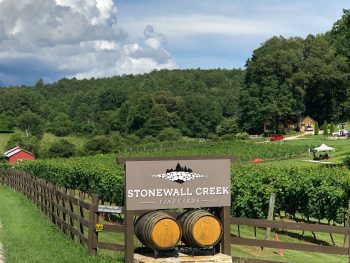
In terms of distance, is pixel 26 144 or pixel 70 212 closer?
pixel 70 212

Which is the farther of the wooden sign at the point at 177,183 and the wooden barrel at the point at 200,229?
the wooden sign at the point at 177,183

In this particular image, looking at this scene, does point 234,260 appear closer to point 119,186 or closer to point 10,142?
point 119,186

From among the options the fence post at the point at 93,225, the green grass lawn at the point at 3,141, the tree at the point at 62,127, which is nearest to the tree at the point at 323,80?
the green grass lawn at the point at 3,141

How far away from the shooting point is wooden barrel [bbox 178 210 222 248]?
10250 millimetres

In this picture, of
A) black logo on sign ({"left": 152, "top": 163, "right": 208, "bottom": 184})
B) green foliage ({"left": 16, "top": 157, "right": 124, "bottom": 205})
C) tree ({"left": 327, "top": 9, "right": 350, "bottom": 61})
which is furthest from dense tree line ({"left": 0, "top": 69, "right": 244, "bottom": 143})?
black logo on sign ({"left": 152, "top": 163, "right": 208, "bottom": 184})

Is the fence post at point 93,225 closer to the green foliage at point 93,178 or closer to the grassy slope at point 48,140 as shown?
the green foliage at point 93,178

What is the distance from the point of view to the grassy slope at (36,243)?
11.7 metres

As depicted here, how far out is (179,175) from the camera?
10.7m

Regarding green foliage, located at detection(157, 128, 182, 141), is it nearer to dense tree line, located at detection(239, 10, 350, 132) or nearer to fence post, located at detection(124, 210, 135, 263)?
dense tree line, located at detection(239, 10, 350, 132)

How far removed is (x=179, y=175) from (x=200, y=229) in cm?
108

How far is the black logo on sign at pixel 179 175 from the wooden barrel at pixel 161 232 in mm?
740

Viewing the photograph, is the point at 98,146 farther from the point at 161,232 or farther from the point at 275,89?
the point at 161,232

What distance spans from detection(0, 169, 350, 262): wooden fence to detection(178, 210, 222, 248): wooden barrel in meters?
0.61

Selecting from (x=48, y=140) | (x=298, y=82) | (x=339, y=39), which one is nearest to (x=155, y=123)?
(x=48, y=140)
